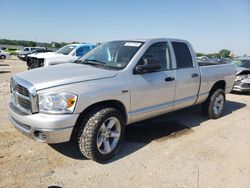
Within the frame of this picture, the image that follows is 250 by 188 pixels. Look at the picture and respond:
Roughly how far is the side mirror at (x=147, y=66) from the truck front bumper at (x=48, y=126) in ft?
4.28

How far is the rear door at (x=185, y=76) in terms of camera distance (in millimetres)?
4914

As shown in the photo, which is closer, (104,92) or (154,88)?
(104,92)

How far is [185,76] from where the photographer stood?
16.4 ft

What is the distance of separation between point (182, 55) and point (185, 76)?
0.48 m

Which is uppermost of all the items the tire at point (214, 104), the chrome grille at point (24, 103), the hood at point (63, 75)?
the hood at point (63, 75)

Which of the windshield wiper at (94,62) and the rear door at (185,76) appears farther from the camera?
the rear door at (185,76)

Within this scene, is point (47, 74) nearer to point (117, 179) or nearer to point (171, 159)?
point (117, 179)

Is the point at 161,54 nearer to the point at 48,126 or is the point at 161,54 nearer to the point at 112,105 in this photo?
the point at 112,105

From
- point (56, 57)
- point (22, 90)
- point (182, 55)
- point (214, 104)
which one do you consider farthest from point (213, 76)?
point (56, 57)

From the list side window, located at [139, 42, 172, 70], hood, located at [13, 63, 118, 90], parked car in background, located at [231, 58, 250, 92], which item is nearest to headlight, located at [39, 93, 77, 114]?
hood, located at [13, 63, 118, 90]

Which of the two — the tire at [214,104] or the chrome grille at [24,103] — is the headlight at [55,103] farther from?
the tire at [214,104]

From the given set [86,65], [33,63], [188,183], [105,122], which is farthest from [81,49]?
[188,183]

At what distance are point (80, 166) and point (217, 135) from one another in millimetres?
2990

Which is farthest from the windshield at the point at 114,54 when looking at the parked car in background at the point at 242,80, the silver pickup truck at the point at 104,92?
the parked car in background at the point at 242,80
